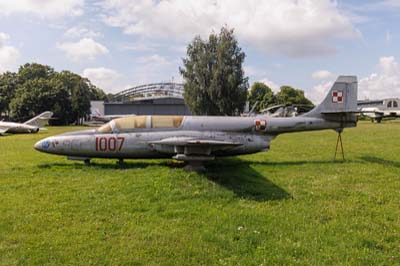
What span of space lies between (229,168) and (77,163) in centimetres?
538

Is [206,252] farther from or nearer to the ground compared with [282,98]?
nearer to the ground

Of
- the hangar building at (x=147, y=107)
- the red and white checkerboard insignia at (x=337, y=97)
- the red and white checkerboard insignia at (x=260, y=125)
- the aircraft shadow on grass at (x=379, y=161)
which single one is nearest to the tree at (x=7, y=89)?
the hangar building at (x=147, y=107)

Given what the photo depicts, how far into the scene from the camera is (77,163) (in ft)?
37.5

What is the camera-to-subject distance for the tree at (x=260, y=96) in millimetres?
89000

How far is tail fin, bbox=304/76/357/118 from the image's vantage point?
1190cm

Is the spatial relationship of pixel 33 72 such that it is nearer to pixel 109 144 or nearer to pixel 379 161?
pixel 109 144

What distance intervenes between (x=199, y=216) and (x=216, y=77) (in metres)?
35.9

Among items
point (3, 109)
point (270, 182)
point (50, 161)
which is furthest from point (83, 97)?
Answer: point (270, 182)

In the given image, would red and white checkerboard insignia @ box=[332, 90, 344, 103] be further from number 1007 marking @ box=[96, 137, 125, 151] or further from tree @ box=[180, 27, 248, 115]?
tree @ box=[180, 27, 248, 115]

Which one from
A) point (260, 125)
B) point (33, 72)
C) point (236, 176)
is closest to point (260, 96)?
point (33, 72)

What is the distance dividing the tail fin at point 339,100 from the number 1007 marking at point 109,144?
22.4 feet

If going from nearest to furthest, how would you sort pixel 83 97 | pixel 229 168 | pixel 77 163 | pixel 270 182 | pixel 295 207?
pixel 295 207 < pixel 270 182 < pixel 229 168 < pixel 77 163 < pixel 83 97

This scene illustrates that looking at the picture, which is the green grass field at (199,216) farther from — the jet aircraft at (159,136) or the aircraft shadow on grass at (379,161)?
the aircraft shadow on grass at (379,161)

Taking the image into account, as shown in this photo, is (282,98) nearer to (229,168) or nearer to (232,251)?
(229,168)
